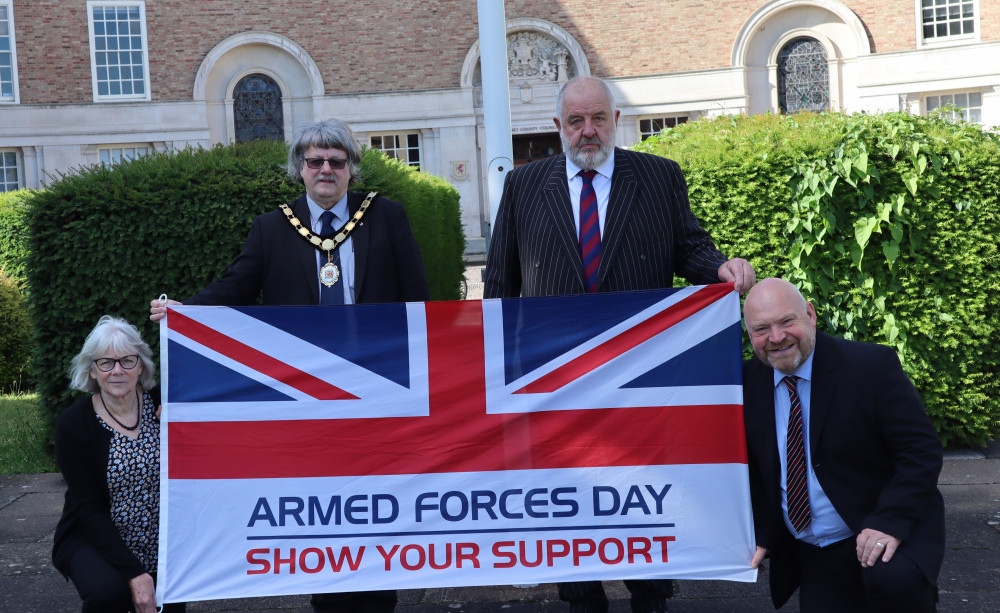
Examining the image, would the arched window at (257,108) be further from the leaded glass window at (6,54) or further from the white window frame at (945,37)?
the white window frame at (945,37)

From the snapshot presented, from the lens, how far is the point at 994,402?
6.64 m

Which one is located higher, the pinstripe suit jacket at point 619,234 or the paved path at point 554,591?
the pinstripe suit jacket at point 619,234

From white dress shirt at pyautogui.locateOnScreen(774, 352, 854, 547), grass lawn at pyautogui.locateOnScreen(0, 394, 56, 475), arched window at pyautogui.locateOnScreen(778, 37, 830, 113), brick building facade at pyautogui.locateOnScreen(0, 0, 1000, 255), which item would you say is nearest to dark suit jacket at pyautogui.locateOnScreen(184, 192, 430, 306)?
white dress shirt at pyautogui.locateOnScreen(774, 352, 854, 547)

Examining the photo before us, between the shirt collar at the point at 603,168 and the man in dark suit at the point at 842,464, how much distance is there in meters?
0.85

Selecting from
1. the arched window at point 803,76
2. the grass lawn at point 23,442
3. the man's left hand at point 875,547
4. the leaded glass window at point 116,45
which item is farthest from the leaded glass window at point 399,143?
the man's left hand at point 875,547

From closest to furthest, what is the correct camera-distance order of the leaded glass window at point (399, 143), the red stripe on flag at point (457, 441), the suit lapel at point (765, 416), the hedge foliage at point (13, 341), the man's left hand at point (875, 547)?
the man's left hand at point (875, 547) < the suit lapel at point (765, 416) < the red stripe on flag at point (457, 441) < the hedge foliage at point (13, 341) < the leaded glass window at point (399, 143)

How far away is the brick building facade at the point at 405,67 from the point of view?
89.1 ft

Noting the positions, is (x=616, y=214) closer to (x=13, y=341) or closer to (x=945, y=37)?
(x=13, y=341)

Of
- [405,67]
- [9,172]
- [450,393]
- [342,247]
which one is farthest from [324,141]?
[9,172]

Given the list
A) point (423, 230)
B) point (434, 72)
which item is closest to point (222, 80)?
point (434, 72)

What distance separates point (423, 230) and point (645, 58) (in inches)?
757

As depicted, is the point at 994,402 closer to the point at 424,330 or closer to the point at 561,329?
the point at 561,329

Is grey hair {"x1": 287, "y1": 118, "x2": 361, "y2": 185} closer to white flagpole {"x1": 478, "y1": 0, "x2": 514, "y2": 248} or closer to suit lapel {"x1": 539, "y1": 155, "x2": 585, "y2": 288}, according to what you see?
suit lapel {"x1": 539, "y1": 155, "x2": 585, "y2": 288}

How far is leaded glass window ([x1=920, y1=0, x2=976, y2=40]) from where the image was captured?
26.4m
